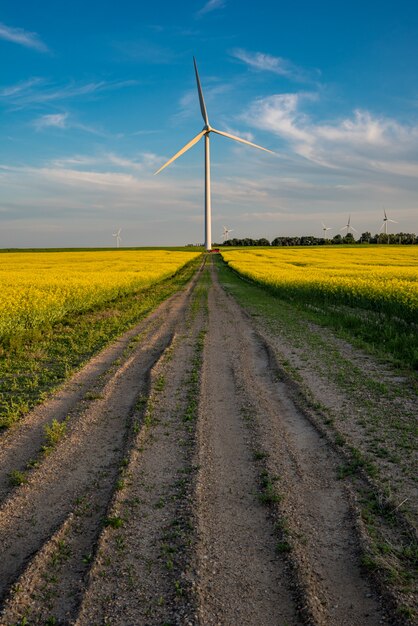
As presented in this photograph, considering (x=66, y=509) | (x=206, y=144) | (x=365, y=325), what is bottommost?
(x=66, y=509)

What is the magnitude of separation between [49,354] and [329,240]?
172738 mm

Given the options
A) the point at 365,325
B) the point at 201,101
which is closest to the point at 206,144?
the point at 201,101

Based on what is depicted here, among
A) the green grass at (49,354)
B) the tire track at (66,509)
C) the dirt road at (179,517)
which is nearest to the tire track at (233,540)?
the dirt road at (179,517)

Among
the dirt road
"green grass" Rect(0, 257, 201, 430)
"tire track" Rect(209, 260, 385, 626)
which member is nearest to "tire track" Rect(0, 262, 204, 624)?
the dirt road

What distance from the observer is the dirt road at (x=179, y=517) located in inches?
152

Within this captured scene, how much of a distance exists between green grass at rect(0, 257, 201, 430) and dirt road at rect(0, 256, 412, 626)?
749mm

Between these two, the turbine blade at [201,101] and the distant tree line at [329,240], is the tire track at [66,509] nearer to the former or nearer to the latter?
the turbine blade at [201,101]

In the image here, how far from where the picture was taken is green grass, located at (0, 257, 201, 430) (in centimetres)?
951

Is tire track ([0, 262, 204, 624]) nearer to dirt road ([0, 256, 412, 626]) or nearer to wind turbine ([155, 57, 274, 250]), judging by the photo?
dirt road ([0, 256, 412, 626])

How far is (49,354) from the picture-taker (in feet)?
44.4

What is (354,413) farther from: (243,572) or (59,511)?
(59,511)

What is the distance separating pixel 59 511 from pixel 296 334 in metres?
12.3

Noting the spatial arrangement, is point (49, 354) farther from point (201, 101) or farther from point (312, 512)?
point (201, 101)

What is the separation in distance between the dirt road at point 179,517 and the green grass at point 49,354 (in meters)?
0.75
